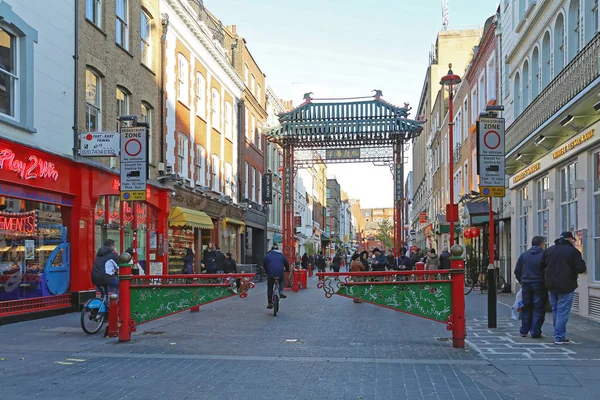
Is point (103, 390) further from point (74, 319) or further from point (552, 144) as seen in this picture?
point (552, 144)

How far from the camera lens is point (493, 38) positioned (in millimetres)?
24938

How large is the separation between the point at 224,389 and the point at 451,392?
240cm

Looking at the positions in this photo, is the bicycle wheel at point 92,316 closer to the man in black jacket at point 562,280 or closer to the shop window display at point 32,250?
the shop window display at point 32,250

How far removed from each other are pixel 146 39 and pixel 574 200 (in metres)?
14.4

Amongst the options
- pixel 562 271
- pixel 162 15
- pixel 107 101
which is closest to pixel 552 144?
pixel 562 271

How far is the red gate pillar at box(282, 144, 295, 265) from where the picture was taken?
1070 inches

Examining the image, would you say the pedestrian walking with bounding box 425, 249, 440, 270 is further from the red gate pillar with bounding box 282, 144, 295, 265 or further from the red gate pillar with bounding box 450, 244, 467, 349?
the red gate pillar with bounding box 450, 244, 467, 349

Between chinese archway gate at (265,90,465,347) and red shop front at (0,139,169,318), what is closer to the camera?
red shop front at (0,139,169,318)

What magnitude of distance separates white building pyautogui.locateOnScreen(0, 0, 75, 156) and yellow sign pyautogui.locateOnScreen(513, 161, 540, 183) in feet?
39.9

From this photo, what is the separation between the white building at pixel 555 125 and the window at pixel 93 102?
11.3m

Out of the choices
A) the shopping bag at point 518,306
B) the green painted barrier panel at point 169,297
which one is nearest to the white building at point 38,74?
the green painted barrier panel at point 169,297

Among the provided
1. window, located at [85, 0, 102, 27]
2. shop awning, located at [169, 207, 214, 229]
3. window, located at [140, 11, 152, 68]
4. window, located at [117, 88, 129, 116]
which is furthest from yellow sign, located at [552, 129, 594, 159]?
shop awning, located at [169, 207, 214, 229]

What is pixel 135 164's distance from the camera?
11.4 meters

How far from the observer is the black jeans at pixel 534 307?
1034cm
